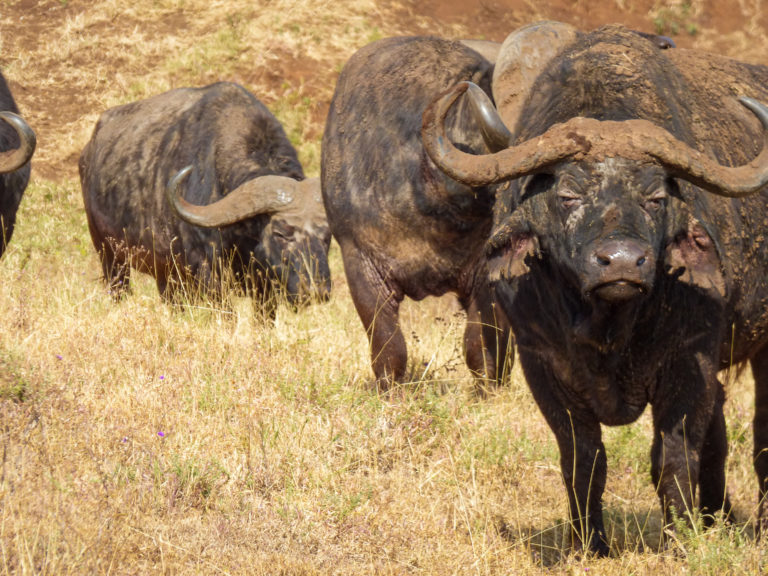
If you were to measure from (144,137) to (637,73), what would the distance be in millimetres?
6483

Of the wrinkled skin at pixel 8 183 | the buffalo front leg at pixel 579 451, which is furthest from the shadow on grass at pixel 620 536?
the wrinkled skin at pixel 8 183

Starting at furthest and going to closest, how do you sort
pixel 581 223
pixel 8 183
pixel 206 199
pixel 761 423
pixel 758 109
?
pixel 206 199 < pixel 8 183 < pixel 761 423 < pixel 758 109 < pixel 581 223

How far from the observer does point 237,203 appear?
8188mm

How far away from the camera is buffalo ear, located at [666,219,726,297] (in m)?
3.89

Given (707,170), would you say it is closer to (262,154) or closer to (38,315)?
(38,315)

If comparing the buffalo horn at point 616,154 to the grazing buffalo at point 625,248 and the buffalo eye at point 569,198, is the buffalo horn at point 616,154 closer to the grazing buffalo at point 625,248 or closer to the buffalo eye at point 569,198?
the grazing buffalo at point 625,248

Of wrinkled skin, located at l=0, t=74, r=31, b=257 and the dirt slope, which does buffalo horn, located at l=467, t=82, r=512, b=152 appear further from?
the dirt slope

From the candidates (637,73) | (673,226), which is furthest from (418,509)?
(637,73)

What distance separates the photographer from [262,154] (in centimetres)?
895

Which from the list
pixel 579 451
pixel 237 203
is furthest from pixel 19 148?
pixel 579 451

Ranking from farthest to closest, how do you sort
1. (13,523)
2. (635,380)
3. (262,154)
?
1. (262,154)
2. (635,380)
3. (13,523)

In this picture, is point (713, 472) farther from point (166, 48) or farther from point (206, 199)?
point (166, 48)

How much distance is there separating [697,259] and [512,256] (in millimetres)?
687

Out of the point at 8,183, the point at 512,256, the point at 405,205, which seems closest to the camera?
the point at 512,256
